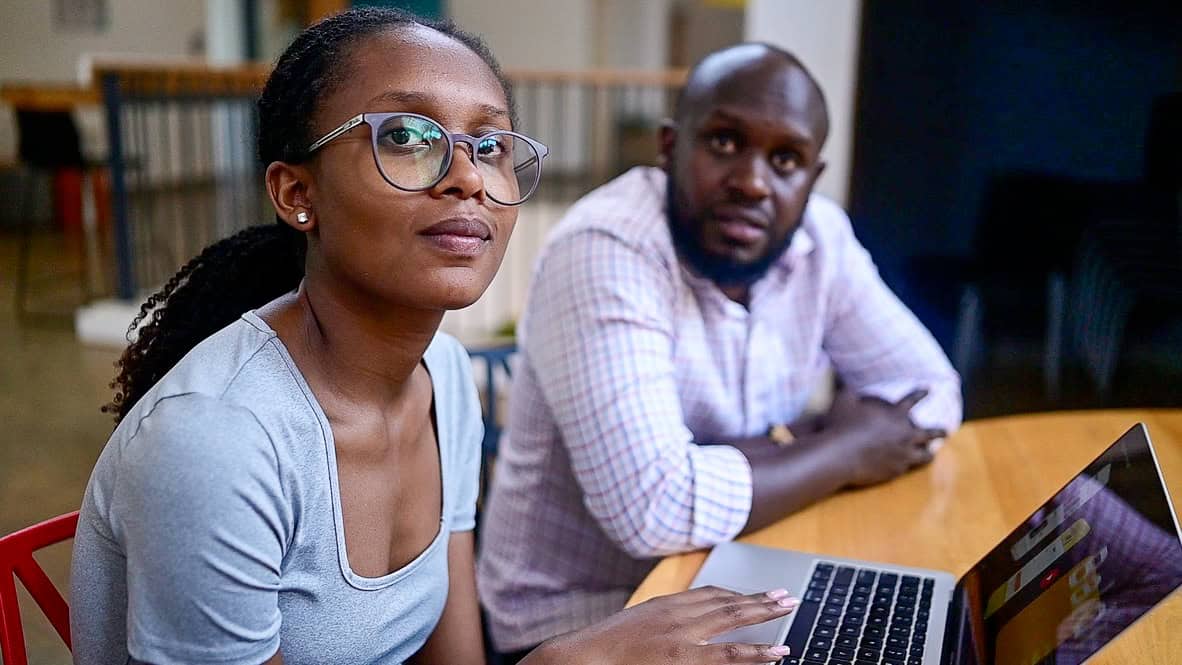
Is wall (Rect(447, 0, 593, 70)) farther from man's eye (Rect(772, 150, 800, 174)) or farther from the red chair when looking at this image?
the red chair

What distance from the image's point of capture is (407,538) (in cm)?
106

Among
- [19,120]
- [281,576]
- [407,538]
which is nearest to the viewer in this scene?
[281,576]

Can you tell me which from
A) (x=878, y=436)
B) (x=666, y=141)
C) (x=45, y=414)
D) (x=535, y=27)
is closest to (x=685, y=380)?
(x=878, y=436)

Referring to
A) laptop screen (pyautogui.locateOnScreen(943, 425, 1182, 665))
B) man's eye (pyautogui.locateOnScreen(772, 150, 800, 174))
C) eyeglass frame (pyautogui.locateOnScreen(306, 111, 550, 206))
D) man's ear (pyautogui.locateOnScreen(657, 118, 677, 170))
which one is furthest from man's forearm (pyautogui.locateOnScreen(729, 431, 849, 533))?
eyeglass frame (pyautogui.locateOnScreen(306, 111, 550, 206))

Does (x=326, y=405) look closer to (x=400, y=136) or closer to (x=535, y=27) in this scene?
(x=400, y=136)

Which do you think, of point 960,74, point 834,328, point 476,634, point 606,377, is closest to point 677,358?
point 606,377

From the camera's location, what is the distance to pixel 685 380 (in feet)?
5.30

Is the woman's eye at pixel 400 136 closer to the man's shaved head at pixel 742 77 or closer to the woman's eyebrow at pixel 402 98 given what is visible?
the woman's eyebrow at pixel 402 98

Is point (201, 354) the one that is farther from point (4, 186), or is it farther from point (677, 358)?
point (4, 186)

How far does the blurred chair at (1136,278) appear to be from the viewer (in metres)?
3.11

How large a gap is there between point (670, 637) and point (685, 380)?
0.69 meters

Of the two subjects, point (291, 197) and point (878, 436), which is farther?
point (878, 436)

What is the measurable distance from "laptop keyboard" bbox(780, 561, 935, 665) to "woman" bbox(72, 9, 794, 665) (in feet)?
0.18

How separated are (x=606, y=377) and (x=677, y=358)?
238mm
